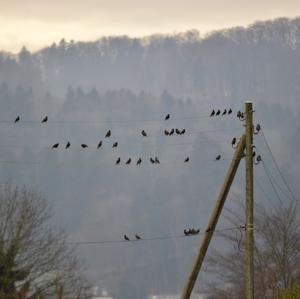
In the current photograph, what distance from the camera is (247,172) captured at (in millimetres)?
32375

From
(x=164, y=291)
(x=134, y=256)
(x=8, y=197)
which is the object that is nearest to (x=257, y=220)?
(x=8, y=197)

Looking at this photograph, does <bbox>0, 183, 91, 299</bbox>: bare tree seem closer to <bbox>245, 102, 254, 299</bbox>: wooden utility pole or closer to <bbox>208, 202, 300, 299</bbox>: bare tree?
<bbox>208, 202, 300, 299</bbox>: bare tree

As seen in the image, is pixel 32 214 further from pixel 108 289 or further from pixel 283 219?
pixel 108 289

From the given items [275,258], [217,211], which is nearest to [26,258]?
[275,258]

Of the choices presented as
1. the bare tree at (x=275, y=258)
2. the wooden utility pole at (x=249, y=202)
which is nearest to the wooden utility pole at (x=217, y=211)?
the wooden utility pole at (x=249, y=202)

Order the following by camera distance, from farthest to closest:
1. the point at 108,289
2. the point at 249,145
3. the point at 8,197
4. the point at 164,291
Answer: the point at 164,291, the point at 108,289, the point at 8,197, the point at 249,145

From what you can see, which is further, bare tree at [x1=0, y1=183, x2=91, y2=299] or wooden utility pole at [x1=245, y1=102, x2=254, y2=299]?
bare tree at [x1=0, y1=183, x2=91, y2=299]

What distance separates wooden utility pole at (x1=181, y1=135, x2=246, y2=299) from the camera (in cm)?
3244

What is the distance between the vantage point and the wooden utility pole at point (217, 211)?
1277 inches

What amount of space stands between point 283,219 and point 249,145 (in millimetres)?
37510

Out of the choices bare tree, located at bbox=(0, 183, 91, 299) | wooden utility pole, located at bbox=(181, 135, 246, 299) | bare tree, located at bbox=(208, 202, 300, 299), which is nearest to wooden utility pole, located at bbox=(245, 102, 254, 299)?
wooden utility pole, located at bbox=(181, 135, 246, 299)

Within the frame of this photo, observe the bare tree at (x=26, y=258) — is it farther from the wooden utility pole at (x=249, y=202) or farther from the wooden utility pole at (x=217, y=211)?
the wooden utility pole at (x=249, y=202)

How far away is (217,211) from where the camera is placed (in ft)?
108

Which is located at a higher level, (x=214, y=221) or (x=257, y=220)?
(x=257, y=220)
